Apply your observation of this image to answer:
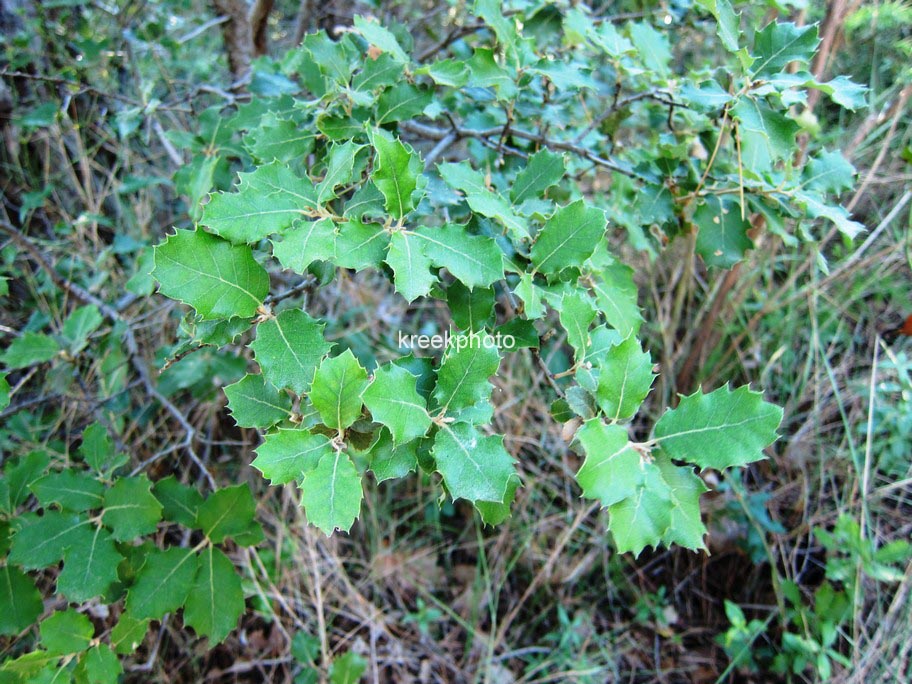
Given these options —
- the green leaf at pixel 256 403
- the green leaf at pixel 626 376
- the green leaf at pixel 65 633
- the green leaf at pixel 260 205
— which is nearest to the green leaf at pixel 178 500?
the green leaf at pixel 65 633

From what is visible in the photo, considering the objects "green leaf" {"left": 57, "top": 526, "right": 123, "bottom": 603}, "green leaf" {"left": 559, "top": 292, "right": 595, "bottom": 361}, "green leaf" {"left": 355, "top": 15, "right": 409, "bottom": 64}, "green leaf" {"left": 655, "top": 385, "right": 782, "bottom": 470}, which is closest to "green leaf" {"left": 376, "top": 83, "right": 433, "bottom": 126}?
"green leaf" {"left": 355, "top": 15, "right": 409, "bottom": 64}

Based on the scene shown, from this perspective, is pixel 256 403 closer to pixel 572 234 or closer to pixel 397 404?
pixel 397 404

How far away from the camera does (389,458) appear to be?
0.84m

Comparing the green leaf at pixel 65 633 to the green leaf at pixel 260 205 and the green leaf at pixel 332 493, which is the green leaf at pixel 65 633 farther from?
the green leaf at pixel 260 205

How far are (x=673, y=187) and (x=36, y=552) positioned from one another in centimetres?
149

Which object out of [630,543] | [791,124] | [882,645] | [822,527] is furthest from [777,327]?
[630,543]

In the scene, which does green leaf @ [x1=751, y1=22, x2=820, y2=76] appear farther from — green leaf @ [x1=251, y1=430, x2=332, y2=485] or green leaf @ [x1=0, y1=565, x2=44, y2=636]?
green leaf @ [x1=0, y1=565, x2=44, y2=636]

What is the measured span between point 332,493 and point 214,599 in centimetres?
59

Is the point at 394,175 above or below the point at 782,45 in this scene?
below

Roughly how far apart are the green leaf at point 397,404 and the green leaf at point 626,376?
261mm

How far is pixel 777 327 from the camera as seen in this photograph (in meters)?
2.15

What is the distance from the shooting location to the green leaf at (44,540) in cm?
111

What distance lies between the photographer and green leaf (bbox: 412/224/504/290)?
0.84 metres

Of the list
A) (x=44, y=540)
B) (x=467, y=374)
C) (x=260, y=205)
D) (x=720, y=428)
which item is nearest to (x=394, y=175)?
(x=260, y=205)
